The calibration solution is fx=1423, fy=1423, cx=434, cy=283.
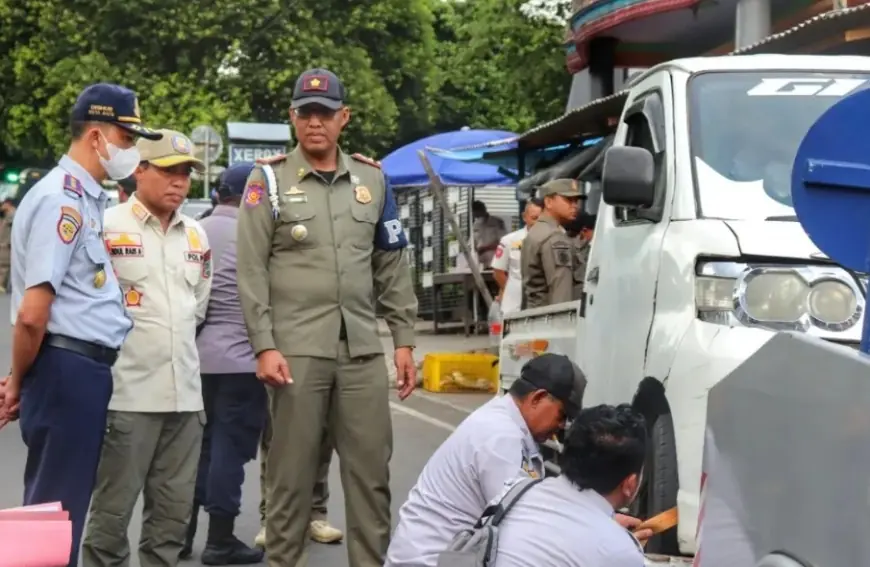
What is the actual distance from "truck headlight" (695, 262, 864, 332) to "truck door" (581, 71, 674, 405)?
548 millimetres

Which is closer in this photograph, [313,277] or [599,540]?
[599,540]

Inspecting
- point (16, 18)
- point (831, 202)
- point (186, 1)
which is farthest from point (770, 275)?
point (16, 18)

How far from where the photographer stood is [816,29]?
30.6 feet

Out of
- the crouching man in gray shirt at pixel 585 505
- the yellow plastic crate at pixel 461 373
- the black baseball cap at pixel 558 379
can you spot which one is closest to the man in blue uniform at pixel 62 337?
the black baseball cap at pixel 558 379

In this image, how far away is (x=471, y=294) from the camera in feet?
68.9

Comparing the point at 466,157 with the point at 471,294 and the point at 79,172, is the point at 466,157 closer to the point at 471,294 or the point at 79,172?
the point at 471,294

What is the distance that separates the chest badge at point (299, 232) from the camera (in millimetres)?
5590

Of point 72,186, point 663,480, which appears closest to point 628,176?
point 663,480

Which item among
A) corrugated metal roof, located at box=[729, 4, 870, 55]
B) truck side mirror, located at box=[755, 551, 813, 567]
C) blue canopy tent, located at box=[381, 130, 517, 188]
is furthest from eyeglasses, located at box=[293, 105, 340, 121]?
blue canopy tent, located at box=[381, 130, 517, 188]

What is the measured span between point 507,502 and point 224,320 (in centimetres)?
323

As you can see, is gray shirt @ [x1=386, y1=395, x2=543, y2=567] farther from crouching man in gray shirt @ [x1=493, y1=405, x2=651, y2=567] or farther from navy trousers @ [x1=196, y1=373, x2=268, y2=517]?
navy trousers @ [x1=196, y1=373, x2=268, y2=517]

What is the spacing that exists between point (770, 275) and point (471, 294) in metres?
16.2

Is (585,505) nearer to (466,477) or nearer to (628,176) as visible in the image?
(466,477)

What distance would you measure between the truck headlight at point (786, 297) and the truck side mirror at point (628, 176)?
0.56 m
